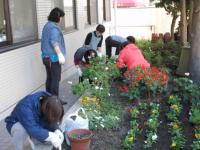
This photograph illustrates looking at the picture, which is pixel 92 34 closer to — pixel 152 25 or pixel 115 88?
pixel 115 88

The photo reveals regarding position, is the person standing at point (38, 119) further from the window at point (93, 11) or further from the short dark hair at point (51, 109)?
the window at point (93, 11)

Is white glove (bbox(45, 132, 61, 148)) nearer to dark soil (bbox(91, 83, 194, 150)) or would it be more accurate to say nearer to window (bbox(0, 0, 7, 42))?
dark soil (bbox(91, 83, 194, 150))

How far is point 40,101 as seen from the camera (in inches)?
146

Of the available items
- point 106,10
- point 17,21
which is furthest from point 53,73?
point 106,10

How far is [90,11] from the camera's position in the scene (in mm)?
13227

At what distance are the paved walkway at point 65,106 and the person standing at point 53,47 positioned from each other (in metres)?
0.50

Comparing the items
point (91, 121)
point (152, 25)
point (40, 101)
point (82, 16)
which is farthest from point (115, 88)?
point (152, 25)

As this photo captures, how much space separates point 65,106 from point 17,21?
1719 mm

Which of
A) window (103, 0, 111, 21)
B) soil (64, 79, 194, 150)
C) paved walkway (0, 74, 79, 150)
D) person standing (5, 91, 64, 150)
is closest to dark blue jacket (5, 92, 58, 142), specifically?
person standing (5, 91, 64, 150)

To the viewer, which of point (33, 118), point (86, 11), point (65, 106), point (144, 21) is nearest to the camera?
point (33, 118)

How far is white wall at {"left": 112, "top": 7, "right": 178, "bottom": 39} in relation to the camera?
20516 millimetres

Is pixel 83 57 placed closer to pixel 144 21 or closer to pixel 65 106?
pixel 65 106

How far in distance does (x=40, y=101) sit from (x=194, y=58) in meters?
5.38

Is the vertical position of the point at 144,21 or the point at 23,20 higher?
the point at 23,20
